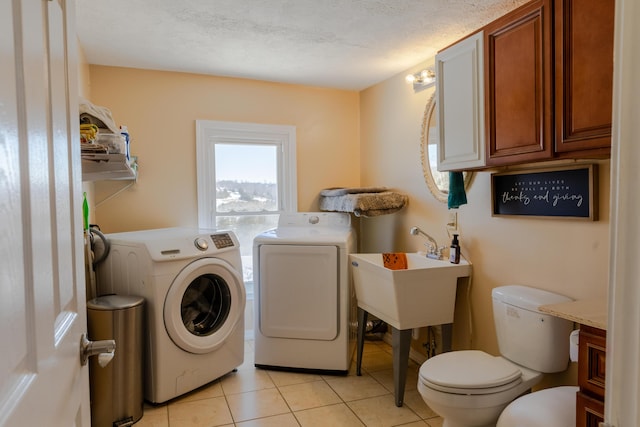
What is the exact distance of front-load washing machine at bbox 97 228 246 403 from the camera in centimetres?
244

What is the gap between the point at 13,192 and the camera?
1.81ft

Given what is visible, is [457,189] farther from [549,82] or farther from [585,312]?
[585,312]

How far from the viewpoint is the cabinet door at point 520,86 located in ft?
5.52

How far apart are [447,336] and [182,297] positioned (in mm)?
1681

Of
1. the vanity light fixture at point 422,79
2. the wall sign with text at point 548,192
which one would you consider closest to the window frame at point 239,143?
the vanity light fixture at point 422,79

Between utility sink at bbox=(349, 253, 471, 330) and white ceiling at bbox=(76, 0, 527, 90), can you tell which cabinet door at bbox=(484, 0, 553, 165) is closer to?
white ceiling at bbox=(76, 0, 527, 90)

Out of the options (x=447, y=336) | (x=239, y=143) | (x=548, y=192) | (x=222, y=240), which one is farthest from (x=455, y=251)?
(x=239, y=143)

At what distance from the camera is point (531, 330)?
1.94 m

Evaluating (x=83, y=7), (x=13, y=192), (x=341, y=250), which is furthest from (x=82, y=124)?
(x=341, y=250)

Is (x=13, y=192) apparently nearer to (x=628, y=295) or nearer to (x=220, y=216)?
(x=628, y=295)

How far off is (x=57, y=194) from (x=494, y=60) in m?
1.90

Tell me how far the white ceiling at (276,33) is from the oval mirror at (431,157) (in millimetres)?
431

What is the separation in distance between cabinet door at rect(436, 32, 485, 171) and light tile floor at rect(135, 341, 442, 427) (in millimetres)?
1466

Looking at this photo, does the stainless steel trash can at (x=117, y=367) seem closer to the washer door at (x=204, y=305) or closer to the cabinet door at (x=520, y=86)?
the washer door at (x=204, y=305)
